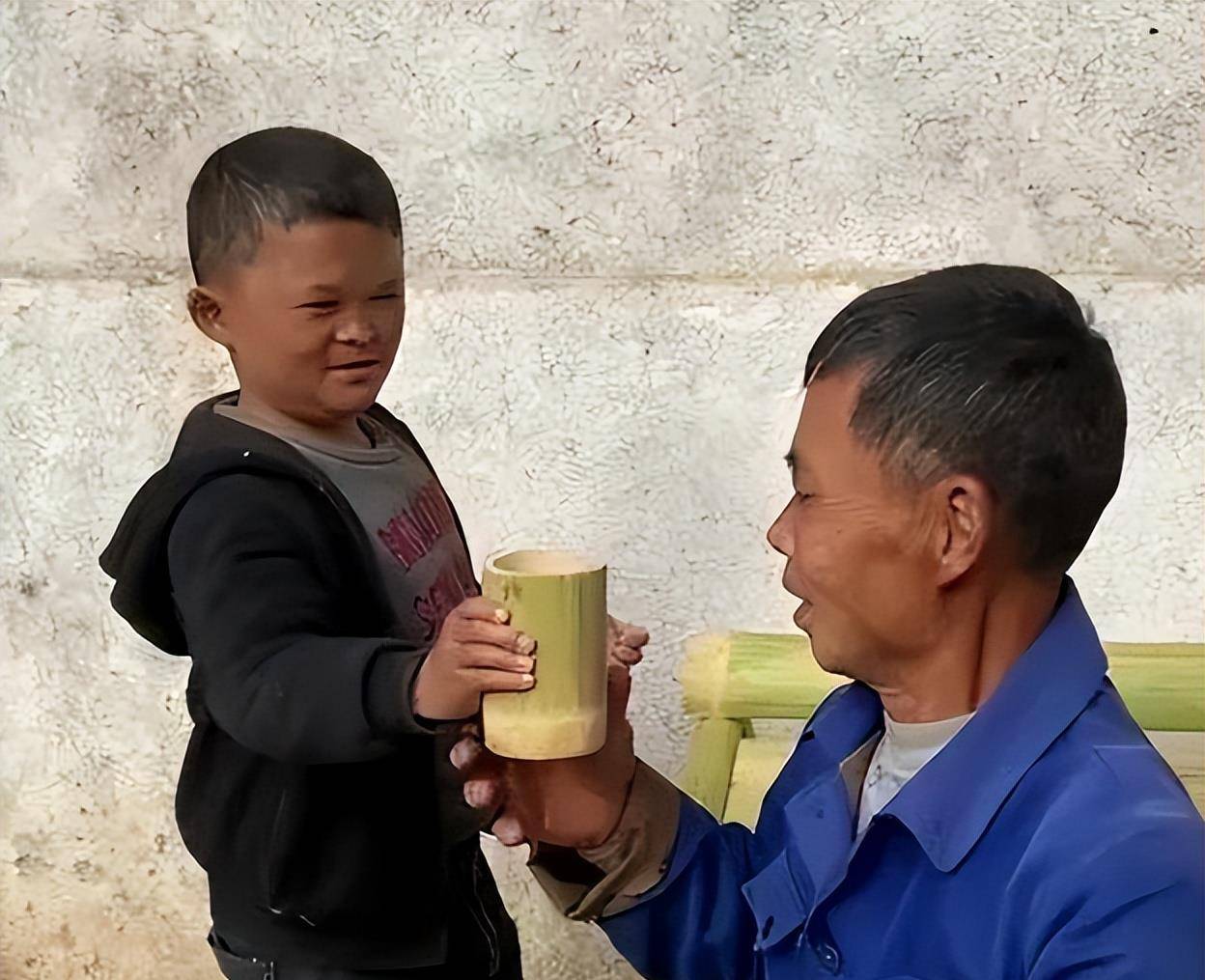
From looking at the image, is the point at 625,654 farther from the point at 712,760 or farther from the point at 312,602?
the point at 712,760

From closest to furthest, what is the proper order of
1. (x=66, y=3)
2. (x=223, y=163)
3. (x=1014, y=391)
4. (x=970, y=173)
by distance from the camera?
(x=1014, y=391), (x=223, y=163), (x=66, y=3), (x=970, y=173)

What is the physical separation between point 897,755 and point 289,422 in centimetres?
32

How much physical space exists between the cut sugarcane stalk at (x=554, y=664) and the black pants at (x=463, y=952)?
18 centimetres

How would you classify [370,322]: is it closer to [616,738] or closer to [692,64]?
[616,738]

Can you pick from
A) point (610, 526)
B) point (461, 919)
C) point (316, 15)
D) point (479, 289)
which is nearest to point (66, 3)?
point (316, 15)

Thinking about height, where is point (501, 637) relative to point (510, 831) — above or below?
above

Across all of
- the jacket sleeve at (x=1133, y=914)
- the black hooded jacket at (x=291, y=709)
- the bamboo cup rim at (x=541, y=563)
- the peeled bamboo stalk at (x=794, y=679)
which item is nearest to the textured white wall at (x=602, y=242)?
the peeled bamboo stalk at (x=794, y=679)

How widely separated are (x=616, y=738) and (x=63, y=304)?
58 centimetres

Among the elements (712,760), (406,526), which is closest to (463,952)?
(406,526)

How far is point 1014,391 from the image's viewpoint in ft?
1.62

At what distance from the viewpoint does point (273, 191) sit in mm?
599

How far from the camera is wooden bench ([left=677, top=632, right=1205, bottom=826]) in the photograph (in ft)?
3.13

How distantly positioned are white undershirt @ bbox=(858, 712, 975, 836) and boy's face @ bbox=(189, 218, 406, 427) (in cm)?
29

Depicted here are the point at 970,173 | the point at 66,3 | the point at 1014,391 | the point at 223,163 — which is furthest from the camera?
the point at 970,173
